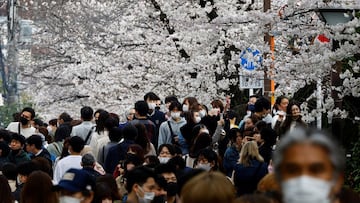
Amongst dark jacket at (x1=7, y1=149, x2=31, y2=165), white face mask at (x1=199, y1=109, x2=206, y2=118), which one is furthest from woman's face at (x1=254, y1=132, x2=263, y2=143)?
white face mask at (x1=199, y1=109, x2=206, y2=118)

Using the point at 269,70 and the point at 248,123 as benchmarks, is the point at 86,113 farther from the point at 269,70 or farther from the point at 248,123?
the point at 269,70

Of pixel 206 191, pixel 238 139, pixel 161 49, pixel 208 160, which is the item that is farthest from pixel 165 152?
pixel 161 49

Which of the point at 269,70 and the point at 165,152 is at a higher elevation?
the point at 269,70

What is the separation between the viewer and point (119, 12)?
3009 centimetres

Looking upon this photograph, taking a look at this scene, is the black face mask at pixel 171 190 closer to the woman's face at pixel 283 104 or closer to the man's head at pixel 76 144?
the man's head at pixel 76 144

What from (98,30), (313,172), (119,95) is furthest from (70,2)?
(313,172)

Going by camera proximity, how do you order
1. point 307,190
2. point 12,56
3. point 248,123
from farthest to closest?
1. point 12,56
2. point 248,123
3. point 307,190

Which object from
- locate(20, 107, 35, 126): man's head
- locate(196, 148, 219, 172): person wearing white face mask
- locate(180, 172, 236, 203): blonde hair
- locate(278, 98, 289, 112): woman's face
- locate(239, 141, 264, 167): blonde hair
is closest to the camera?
locate(180, 172, 236, 203): blonde hair

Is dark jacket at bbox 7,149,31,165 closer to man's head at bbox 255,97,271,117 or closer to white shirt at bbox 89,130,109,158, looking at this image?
white shirt at bbox 89,130,109,158

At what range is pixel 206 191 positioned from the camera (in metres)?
3.55

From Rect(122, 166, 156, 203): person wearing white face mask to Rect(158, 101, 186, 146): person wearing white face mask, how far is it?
6.23 meters

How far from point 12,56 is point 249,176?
26.5 metres

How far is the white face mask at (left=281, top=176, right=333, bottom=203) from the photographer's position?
2.27m

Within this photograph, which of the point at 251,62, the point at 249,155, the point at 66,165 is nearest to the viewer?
the point at 249,155
